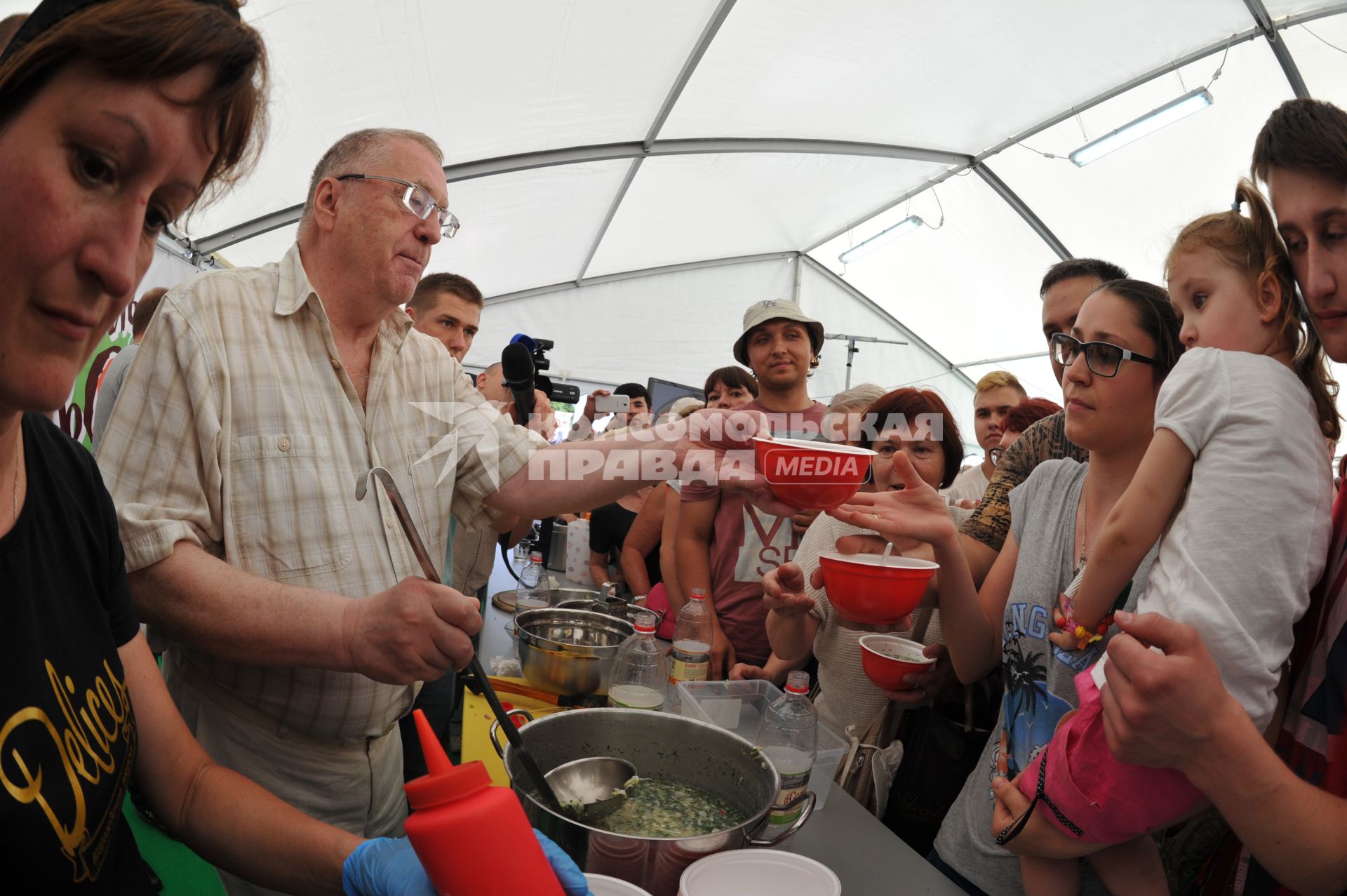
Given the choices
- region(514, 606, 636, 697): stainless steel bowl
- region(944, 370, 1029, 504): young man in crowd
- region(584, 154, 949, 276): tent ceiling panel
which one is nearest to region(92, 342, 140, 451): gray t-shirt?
region(514, 606, 636, 697): stainless steel bowl

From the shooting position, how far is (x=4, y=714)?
2.45ft

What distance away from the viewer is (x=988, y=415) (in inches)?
172

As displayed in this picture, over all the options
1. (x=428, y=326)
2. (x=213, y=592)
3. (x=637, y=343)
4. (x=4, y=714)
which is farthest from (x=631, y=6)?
(x=637, y=343)

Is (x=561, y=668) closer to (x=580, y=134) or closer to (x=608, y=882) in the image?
(x=608, y=882)

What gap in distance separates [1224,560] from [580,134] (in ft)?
22.0

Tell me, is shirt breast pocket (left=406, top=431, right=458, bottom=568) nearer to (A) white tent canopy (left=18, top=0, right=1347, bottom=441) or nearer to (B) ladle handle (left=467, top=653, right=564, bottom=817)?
(B) ladle handle (left=467, top=653, right=564, bottom=817)

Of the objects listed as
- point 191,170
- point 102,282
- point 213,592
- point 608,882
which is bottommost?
point 608,882

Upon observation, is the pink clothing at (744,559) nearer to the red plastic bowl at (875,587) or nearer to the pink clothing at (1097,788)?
the red plastic bowl at (875,587)

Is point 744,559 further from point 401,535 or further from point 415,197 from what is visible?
point 415,197

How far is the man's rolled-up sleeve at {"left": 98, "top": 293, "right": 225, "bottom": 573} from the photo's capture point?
1.38 metres

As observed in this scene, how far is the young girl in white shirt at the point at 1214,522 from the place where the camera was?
3.66ft

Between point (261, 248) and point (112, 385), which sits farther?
point (261, 248)

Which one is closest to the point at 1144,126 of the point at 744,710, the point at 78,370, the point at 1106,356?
the point at 1106,356

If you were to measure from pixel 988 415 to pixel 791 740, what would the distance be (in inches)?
135
